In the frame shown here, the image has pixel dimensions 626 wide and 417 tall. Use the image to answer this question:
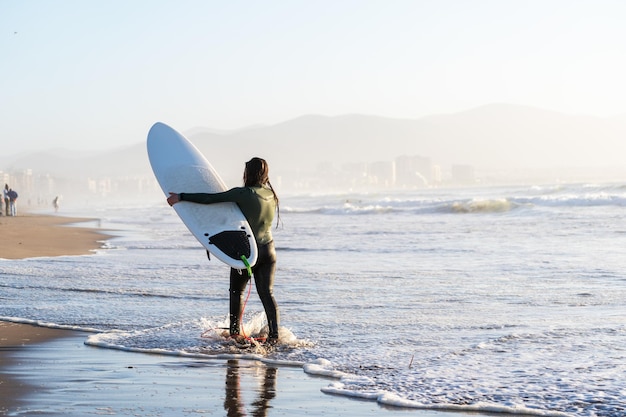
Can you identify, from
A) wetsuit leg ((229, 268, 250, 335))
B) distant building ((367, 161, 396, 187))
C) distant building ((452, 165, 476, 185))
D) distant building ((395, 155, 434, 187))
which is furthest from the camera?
distant building ((367, 161, 396, 187))

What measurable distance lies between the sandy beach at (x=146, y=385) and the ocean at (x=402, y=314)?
0.21 metres

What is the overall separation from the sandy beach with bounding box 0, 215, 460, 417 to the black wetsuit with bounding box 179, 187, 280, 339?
796 mm

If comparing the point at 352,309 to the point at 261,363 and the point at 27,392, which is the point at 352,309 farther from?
the point at 27,392

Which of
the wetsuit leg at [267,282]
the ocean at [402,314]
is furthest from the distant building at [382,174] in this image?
the wetsuit leg at [267,282]

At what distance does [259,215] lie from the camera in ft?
21.1

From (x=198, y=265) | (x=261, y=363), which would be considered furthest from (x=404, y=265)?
(x=261, y=363)

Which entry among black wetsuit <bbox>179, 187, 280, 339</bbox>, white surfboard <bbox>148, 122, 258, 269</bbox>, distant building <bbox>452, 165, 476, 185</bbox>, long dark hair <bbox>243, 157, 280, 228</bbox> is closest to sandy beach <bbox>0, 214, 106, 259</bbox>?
white surfboard <bbox>148, 122, 258, 269</bbox>

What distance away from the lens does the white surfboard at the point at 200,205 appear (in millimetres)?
6379

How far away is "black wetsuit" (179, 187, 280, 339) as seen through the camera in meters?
6.41

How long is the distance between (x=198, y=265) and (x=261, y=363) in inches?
280

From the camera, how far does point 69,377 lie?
4.95m

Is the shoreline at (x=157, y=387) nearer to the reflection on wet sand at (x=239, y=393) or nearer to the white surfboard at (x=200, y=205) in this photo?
the reflection on wet sand at (x=239, y=393)

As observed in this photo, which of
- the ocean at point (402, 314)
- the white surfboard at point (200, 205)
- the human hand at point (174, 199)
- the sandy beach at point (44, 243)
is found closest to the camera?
the ocean at point (402, 314)

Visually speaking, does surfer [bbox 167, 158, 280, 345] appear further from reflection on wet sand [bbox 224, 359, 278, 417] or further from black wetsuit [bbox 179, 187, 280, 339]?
reflection on wet sand [bbox 224, 359, 278, 417]
